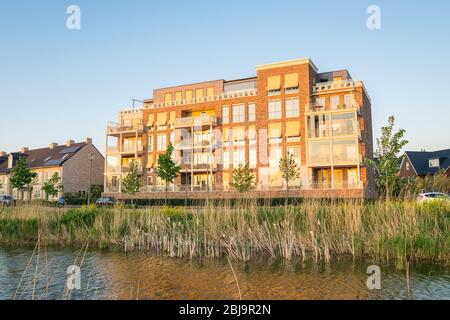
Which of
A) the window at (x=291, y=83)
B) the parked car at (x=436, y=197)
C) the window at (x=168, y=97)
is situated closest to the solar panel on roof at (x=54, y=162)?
the window at (x=168, y=97)

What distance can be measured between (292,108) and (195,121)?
10921 mm

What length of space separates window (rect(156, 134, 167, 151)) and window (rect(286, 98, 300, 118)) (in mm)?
15325

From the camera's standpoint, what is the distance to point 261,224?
1116 centimetres

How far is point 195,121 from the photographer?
39969mm

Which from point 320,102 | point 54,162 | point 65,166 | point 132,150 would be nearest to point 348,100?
point 320,102

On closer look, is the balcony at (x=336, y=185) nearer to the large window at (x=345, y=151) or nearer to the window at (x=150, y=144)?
the large window at (x=345, y=151)

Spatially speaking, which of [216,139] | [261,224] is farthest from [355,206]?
[216,139]

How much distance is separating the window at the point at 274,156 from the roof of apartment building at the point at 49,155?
2843 centimetres

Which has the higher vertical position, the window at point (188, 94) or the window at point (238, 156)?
the window at point (188, 94)

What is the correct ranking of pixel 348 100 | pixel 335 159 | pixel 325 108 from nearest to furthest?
pixel 335 159 → pixel 348 100 → pixel 325 108

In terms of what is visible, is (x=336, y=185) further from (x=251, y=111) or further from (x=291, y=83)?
(x=251, y=111)

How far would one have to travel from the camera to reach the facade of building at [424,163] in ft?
155

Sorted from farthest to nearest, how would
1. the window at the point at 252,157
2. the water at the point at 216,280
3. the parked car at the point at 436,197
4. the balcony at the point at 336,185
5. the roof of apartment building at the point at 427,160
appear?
the roof of apartment building at the point at 427,160 → the window at the point at 252,157 → the balcony at the point at 336,185 → the parked car at the point at 436,197 → the water at the point at 216,280

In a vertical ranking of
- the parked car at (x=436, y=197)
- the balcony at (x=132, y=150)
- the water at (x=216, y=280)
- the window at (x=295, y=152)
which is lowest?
the water at (x=216, y=280)
